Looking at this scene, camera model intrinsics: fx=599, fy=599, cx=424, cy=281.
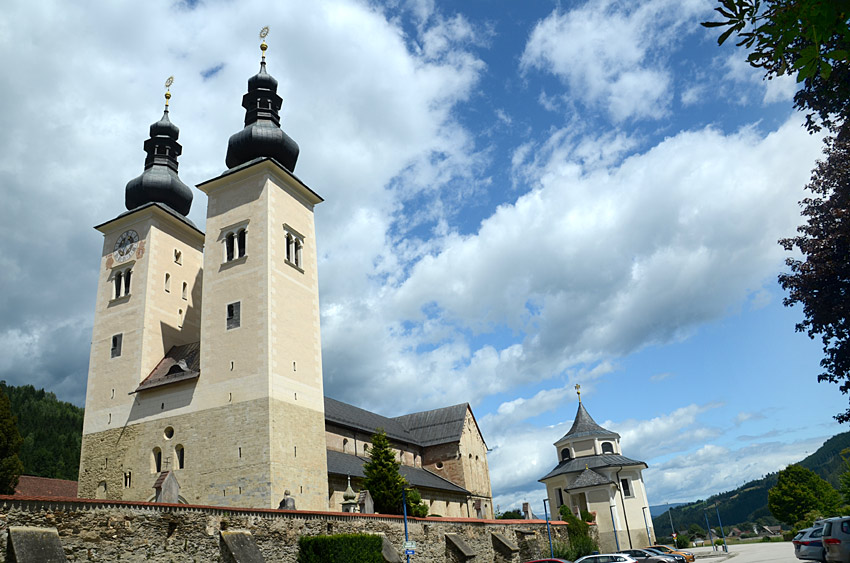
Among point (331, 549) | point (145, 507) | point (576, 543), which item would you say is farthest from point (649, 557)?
point (145, 507)

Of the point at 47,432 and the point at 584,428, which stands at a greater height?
the point at 47,432

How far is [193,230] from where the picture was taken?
3812cm

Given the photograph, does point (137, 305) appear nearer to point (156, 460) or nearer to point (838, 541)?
point (156, 460)

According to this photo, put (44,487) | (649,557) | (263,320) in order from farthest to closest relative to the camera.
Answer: (44,487), (649,557), (263,320)

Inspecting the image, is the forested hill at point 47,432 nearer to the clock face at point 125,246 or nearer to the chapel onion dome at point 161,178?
the clock face at point 125,246

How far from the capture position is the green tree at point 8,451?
33062 mm

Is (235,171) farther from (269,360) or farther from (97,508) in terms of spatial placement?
(97,508)

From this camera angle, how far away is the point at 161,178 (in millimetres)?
37312

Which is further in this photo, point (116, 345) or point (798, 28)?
point (116, 345)

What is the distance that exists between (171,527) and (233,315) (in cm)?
1710

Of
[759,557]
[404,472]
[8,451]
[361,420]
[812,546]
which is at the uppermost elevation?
[361,420]

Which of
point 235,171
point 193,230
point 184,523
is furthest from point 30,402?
point 184,523

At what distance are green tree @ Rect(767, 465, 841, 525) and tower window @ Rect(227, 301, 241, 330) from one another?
234 ft

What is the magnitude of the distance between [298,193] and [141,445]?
632 inches
